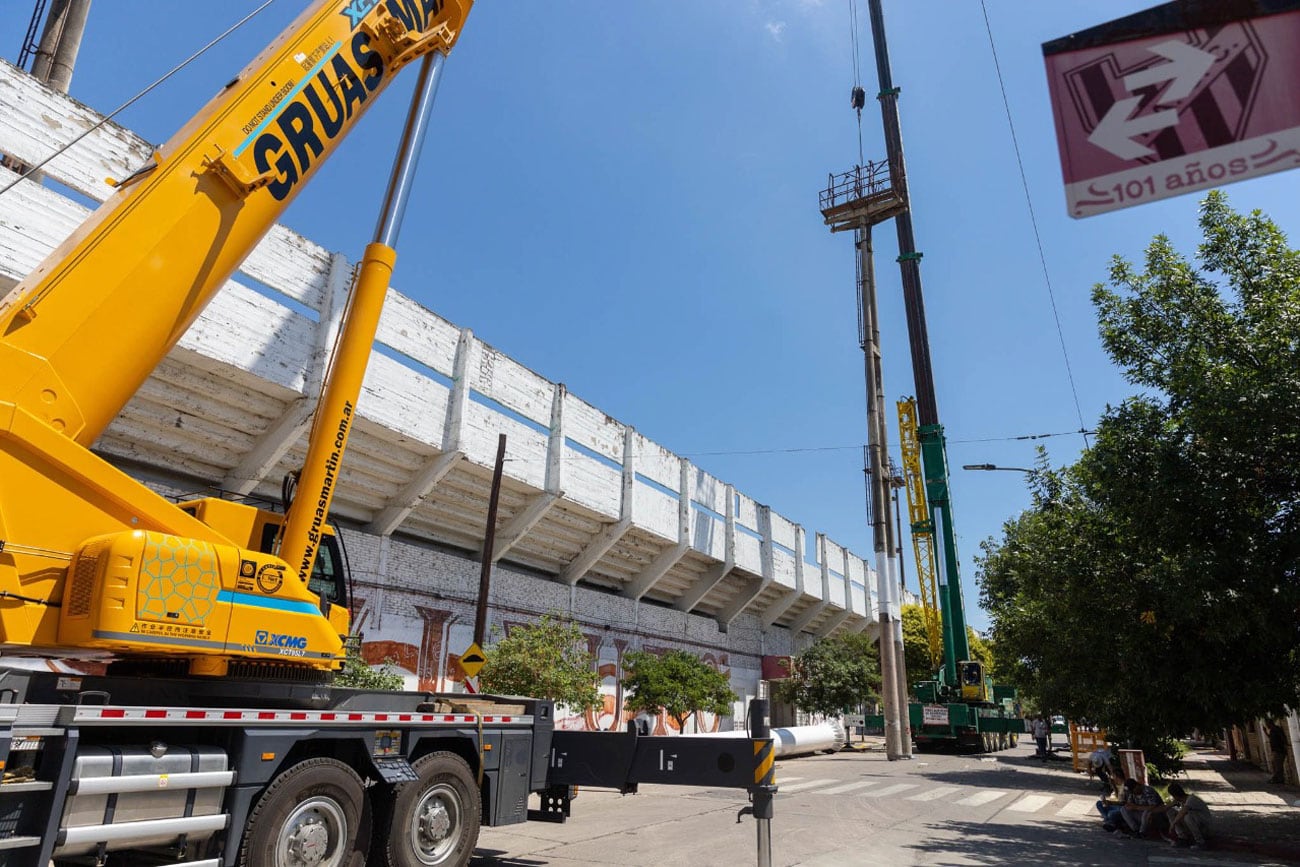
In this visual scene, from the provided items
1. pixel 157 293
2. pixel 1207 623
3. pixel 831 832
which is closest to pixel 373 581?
pixel 831 832

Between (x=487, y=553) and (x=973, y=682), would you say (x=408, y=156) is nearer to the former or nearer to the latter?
(x=487, y=553)

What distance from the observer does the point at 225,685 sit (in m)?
6.45

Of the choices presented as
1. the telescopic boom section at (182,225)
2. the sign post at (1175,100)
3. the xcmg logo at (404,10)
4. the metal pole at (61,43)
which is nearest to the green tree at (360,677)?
the telescopic boom section at (182,225)

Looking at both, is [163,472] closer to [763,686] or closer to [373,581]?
[373,581]

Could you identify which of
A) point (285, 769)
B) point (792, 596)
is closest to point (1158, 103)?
point (285, 769)

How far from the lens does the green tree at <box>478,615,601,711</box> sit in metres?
19.3

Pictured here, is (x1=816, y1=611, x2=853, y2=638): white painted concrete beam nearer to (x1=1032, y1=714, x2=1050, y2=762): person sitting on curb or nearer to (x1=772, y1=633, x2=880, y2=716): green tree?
(x1=772, y1=633, x2=880, y2=716): green tree

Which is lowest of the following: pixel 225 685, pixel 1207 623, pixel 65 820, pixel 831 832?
pixel 831 832

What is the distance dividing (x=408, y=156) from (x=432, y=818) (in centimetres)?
684

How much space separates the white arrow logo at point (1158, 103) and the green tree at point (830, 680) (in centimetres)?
3403

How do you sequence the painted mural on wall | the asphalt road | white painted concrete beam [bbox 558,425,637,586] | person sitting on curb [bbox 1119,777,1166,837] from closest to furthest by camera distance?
the asphalt road < person sitting on curb [bbox 1119,777,1166,837] < the painted mural on wall < white painted concrete beam [bbox 558,425,637,586]

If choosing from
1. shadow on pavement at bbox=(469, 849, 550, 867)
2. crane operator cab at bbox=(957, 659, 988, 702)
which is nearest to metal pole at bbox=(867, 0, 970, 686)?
crane operator cab at bbox=(957, 659, 988, 702)

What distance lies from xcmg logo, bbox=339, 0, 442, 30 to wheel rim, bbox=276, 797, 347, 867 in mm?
7283

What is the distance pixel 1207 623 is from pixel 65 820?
12.6m
